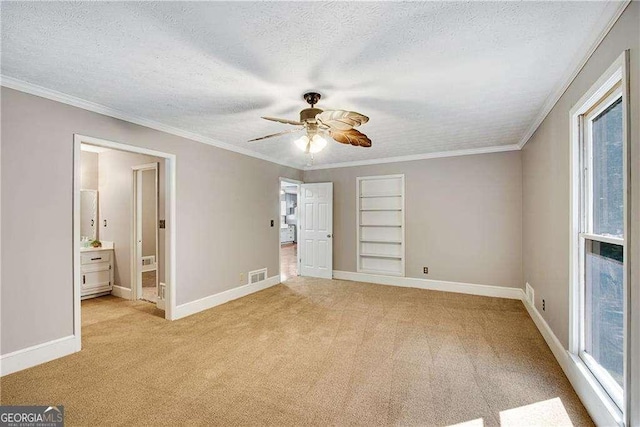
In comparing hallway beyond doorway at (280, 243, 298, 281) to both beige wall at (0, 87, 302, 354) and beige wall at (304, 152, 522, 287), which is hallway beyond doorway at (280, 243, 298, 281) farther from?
beige wall at (0, 87, 302, 354)

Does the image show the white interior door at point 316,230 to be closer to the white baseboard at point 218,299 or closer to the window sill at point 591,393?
the white baseboard at point 218,299

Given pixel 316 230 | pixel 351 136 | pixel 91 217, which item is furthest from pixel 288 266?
pixel 351 136

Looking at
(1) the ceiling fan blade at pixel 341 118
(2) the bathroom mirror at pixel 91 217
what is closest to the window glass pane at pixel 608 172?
(1) the ceiling fan blade at pixel 341 118

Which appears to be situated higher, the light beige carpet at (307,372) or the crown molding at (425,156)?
the crown molding at (425,156)

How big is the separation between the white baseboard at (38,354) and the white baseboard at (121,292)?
1.91 meters

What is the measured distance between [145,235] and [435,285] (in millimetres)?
5635

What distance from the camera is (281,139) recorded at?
410cm

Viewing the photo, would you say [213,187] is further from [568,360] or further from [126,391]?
[568,360]

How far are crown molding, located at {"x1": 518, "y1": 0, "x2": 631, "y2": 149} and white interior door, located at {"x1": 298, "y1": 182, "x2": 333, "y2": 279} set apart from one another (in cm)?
373

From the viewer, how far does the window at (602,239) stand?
66.3 inches

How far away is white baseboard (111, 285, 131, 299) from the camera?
177 inches

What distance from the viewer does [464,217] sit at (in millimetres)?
4820

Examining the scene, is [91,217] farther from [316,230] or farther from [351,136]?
[351,136]

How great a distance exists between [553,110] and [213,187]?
416 centimetres
